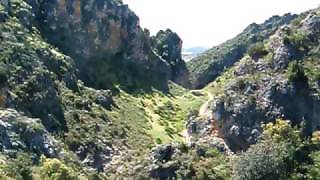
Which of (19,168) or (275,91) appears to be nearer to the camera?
(19,168)

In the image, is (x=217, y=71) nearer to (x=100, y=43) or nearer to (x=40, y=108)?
(x=100, y=43)

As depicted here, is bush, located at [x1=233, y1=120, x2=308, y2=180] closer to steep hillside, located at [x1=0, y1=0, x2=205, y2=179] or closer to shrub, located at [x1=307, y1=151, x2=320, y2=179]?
shrub, located at [x1=307, y1=151, x2=320, y2=179]

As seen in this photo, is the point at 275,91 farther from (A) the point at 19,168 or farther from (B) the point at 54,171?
(A) the point at 19,168

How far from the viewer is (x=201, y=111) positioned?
98562 millimetres

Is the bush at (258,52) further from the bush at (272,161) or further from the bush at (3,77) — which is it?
the bush at (3,77)

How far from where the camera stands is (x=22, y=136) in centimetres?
6166

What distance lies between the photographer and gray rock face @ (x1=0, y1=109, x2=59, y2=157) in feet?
195

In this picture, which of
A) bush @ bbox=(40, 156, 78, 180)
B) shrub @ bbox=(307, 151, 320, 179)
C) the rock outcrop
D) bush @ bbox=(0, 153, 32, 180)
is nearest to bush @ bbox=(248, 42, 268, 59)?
shrub @ bbox=(307, 151, 320, 179)

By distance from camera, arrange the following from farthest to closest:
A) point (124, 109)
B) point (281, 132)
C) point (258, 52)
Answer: point (124, 109) < point (258, 52) < point (281, 132)

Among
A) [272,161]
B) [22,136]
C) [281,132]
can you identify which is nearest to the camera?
[272,161]

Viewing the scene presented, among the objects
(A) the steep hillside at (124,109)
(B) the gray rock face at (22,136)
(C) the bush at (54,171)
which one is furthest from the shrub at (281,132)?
(B) the gray rock face at (22,136)

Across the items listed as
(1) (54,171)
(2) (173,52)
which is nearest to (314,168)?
(1) (54,171)

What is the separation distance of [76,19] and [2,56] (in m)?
28.5

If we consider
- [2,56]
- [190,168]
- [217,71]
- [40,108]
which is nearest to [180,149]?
[190,168]
